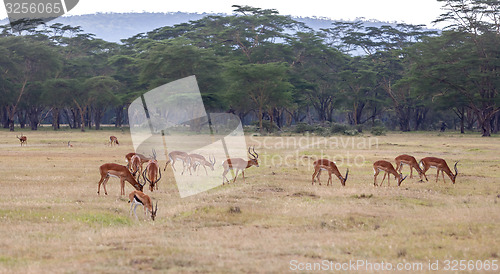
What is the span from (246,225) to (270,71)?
46.8 metres

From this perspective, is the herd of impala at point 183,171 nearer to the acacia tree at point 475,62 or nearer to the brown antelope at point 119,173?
the brown antelope at point 119,173

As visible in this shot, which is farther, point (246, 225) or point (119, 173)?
point (119, 173)

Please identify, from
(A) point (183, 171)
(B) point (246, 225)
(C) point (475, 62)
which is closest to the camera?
(B) point (246, 225)

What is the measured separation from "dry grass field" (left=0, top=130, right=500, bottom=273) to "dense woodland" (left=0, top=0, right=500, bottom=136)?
39547 mm

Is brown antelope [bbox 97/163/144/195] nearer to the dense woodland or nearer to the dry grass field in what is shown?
the dry grass field

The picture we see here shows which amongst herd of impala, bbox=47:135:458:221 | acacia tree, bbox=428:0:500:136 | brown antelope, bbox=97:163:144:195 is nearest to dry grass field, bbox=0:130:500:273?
herd of impala, bbox=47:135:458:221

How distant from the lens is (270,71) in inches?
2280

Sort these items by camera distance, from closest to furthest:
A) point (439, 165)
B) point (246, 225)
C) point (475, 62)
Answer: point (246, 225)
point (439, 165)
point (475, 62)

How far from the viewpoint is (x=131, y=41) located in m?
85.4

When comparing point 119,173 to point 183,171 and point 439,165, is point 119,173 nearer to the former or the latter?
point 183,171

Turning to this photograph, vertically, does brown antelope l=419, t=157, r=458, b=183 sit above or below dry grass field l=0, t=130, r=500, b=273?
above

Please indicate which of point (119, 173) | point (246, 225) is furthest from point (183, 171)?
point (246, 225)

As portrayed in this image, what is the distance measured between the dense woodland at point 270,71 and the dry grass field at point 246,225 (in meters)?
39.5

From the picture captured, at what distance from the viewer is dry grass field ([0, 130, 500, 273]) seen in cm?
913
